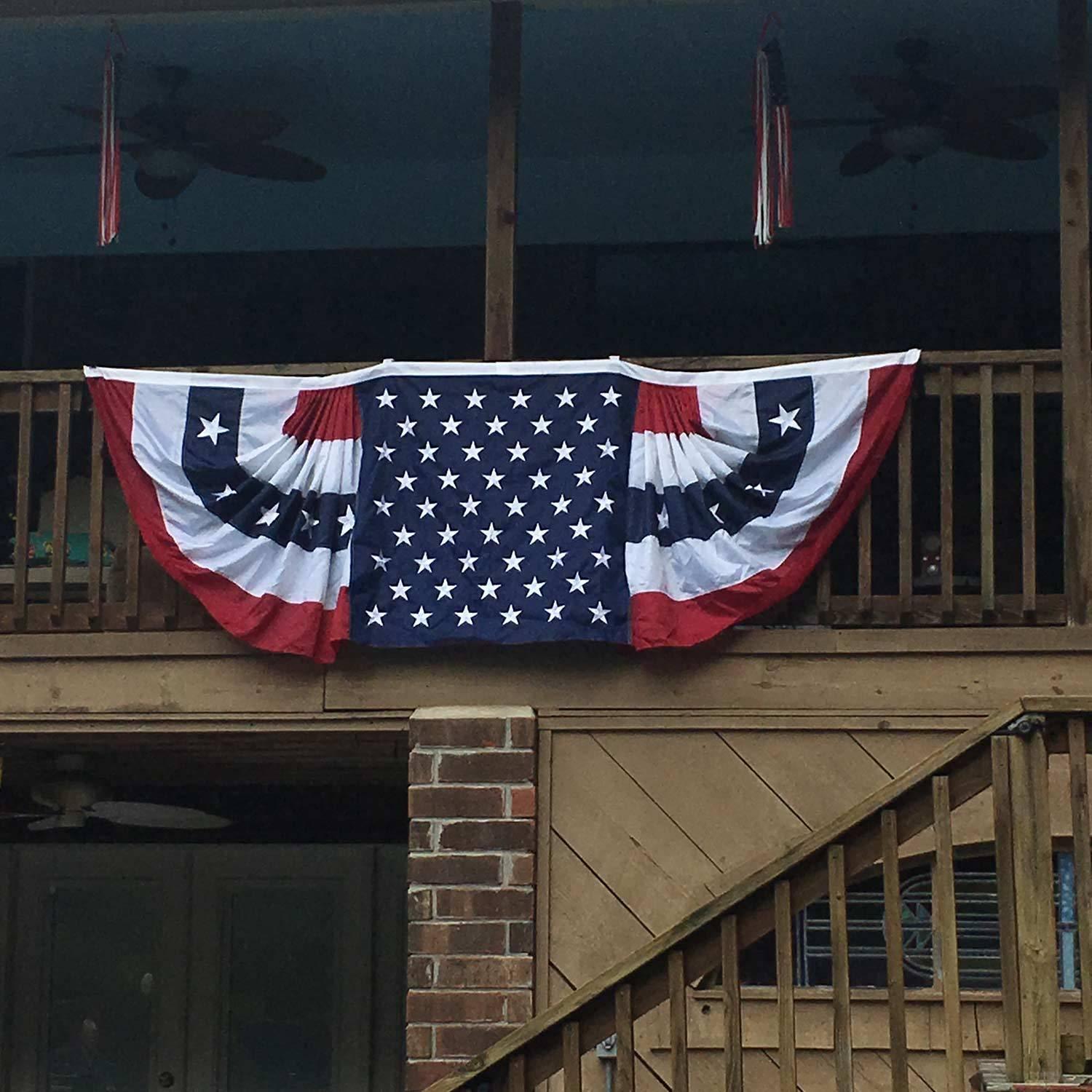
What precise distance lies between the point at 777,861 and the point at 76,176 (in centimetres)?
670

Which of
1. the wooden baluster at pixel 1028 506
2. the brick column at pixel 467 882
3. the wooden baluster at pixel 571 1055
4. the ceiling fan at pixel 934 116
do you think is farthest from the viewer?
the ceiling fan at pixel 934 116

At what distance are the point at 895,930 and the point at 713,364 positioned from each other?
2976 mm

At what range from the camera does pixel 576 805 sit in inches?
315

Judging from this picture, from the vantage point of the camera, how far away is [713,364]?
822 centimetres

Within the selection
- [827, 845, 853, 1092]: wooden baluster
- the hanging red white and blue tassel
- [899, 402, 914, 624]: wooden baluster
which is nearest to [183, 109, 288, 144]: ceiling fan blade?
the hanging red white and blue tassel

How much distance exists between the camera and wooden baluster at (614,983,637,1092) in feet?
19.8

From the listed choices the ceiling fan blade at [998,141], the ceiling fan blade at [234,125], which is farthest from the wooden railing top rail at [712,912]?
the ceiling fan blade at [234,125]

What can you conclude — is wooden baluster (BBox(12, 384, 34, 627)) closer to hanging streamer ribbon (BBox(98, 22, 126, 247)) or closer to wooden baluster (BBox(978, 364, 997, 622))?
hanging streamer ribbon (BBox(98, 22, 126, 247))

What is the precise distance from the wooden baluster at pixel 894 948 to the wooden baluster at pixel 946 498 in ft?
7.29

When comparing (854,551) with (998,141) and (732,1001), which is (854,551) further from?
(732,1001)

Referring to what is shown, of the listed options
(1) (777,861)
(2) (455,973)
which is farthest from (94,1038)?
(1) (777,861)

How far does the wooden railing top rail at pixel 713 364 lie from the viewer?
8.09m

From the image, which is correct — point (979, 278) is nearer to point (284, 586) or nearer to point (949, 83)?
point (949, 83)

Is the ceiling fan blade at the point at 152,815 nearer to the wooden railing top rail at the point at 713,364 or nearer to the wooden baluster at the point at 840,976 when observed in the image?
the wooden railing top rail at the point at 713,364
